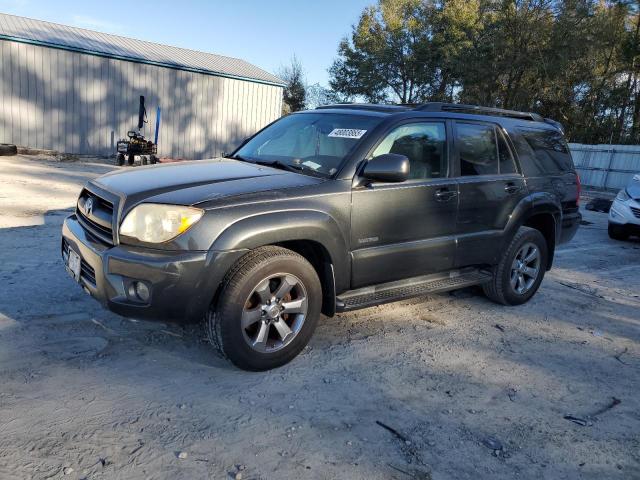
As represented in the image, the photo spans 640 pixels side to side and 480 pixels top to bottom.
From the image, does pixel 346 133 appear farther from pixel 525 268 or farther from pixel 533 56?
pixel 533 56

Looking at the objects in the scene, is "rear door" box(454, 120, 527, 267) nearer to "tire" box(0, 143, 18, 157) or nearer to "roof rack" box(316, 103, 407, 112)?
"roof rack" box(316, 103, 407, 112)

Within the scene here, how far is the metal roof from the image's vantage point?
16703 millimetres

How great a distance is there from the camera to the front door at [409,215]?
149 inches

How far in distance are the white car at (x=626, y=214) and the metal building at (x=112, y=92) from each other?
49.9ft

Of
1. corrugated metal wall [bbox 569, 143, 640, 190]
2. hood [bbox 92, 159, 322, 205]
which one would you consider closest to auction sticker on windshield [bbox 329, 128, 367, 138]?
Answer: hood [bbox 92, 159, 322, 205]

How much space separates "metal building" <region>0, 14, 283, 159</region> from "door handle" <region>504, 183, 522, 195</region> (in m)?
16.5

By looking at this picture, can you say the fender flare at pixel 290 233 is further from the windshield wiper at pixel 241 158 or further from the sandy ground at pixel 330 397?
the windshield wiper at pixel 241 158

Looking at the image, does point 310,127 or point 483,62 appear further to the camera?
point 483,62

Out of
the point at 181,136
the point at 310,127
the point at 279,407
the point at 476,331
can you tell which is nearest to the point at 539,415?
the point at 476,331

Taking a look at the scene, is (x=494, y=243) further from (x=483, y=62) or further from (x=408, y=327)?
(x=483, y=62)

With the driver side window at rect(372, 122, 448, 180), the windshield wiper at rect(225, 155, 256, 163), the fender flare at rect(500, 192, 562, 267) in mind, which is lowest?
the fender flare at rect(500, 192, 562, 267)

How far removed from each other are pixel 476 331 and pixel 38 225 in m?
5.79

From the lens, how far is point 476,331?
4.51 metres

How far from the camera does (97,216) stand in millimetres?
3484
